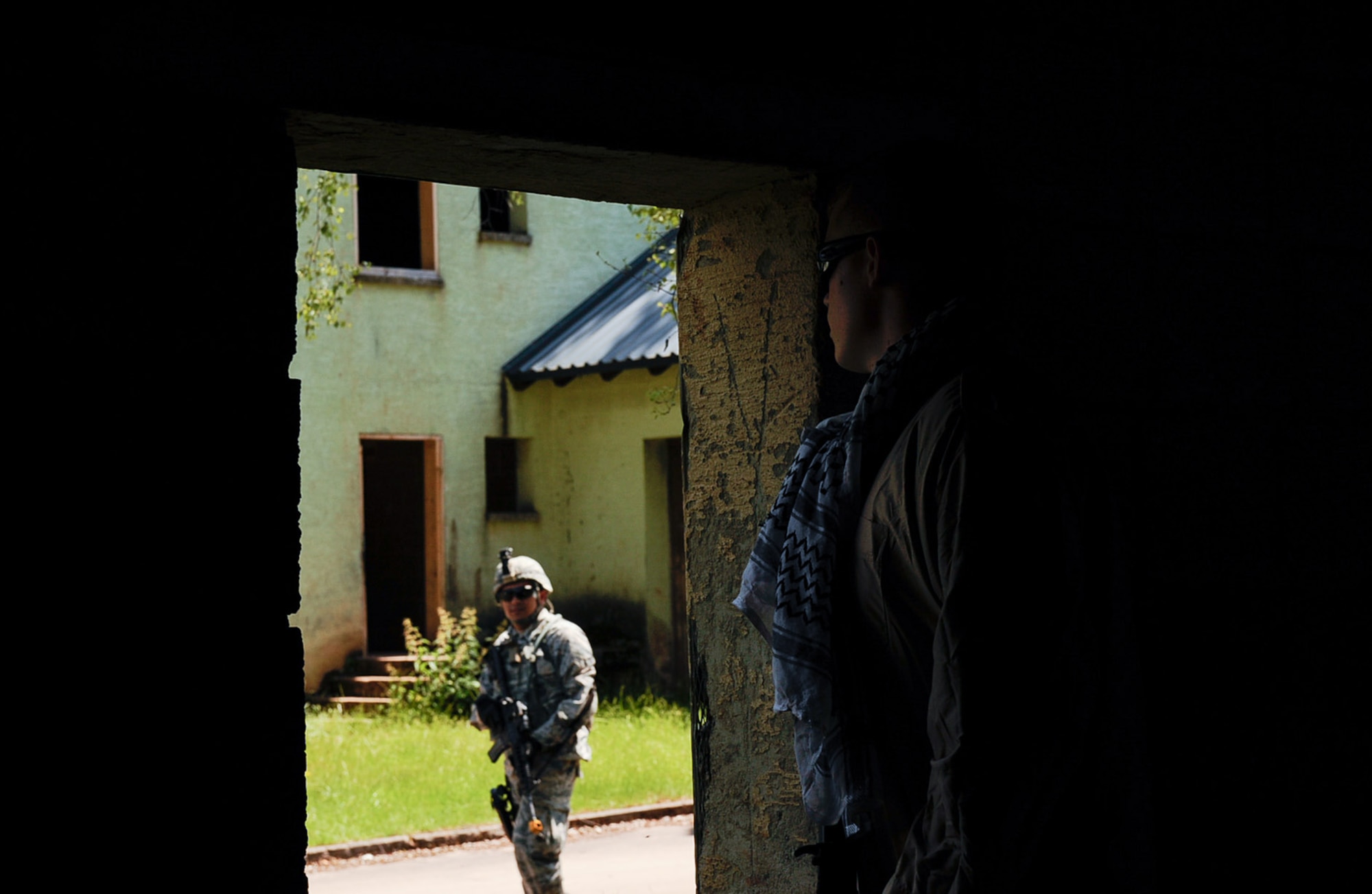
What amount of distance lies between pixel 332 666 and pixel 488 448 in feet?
9.03

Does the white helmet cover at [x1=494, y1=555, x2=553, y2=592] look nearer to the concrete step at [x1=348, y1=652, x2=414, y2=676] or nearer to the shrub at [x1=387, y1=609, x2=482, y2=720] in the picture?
the shrub at [x1=387, y1=609, x2=482, y2=720]

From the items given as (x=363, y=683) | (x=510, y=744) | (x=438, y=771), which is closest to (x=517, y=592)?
(x=510, y=744)

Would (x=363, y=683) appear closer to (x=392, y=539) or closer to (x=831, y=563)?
(x=392, y=539)

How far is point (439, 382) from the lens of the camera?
14.0 metres

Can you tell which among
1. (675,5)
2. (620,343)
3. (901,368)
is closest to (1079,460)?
(901,368)

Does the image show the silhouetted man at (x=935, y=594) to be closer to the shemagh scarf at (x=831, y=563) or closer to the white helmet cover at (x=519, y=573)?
the shemagh scarf at (x=831, y=563)

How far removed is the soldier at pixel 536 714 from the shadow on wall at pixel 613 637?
520 cm

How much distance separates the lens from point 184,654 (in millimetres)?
1914

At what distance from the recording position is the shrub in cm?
1237

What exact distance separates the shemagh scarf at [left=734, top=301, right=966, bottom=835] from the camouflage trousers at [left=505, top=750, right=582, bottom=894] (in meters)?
5.36

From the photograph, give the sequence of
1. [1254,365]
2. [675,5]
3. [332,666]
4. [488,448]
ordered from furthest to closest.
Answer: [488,448] → [332,666] → [1254,365] → [675,5]

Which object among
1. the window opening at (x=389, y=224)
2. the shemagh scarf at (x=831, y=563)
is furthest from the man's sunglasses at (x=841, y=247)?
the window opening at (x=389, y=224)

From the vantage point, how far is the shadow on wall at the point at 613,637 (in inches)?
521

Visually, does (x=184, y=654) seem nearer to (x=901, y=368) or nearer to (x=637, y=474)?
(x=901, y=368)
